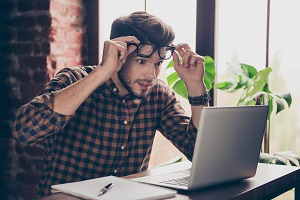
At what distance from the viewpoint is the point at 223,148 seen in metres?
1.39

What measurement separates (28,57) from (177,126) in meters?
1.21

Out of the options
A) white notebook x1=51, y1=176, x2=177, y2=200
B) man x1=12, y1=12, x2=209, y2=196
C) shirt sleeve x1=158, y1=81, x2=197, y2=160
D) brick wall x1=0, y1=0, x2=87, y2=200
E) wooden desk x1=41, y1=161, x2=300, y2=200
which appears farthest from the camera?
brick wall x1=0, y1=0, x2=87, y2=200

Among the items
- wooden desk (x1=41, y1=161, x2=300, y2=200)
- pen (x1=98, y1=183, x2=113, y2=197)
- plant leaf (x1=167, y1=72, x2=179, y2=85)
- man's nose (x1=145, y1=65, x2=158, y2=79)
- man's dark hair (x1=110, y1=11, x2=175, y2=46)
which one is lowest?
wooden desk (x1=41, y1=161, x2=300, y2=200)

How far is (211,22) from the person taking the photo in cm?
261

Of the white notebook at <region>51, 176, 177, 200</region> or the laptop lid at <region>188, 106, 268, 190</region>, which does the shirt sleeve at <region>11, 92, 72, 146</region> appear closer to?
the white notebook at <region>51, 176, 177, 200</region>

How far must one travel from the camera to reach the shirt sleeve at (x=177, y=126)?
77.5 inches

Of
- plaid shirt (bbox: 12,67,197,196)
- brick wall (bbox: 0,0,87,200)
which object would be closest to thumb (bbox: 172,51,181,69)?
plaid shirt (bbox: 12,67,197,196)

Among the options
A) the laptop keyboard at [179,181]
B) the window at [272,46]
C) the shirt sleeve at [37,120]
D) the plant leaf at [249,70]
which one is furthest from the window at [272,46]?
the shirt sleeve at [37,120]

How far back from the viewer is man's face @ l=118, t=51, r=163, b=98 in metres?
1.87

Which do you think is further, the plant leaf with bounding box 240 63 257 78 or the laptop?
the plant leaf with bounding box 240 63 257 78

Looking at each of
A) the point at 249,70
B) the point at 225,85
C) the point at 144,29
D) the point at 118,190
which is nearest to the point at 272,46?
the point at 249,70

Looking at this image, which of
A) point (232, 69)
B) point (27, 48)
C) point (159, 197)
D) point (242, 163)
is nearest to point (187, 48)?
point (232, 69)

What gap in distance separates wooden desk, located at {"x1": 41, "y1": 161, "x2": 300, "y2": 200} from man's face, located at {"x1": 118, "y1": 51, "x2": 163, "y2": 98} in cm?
34

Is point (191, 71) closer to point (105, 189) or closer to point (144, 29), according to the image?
point (144, 29)
